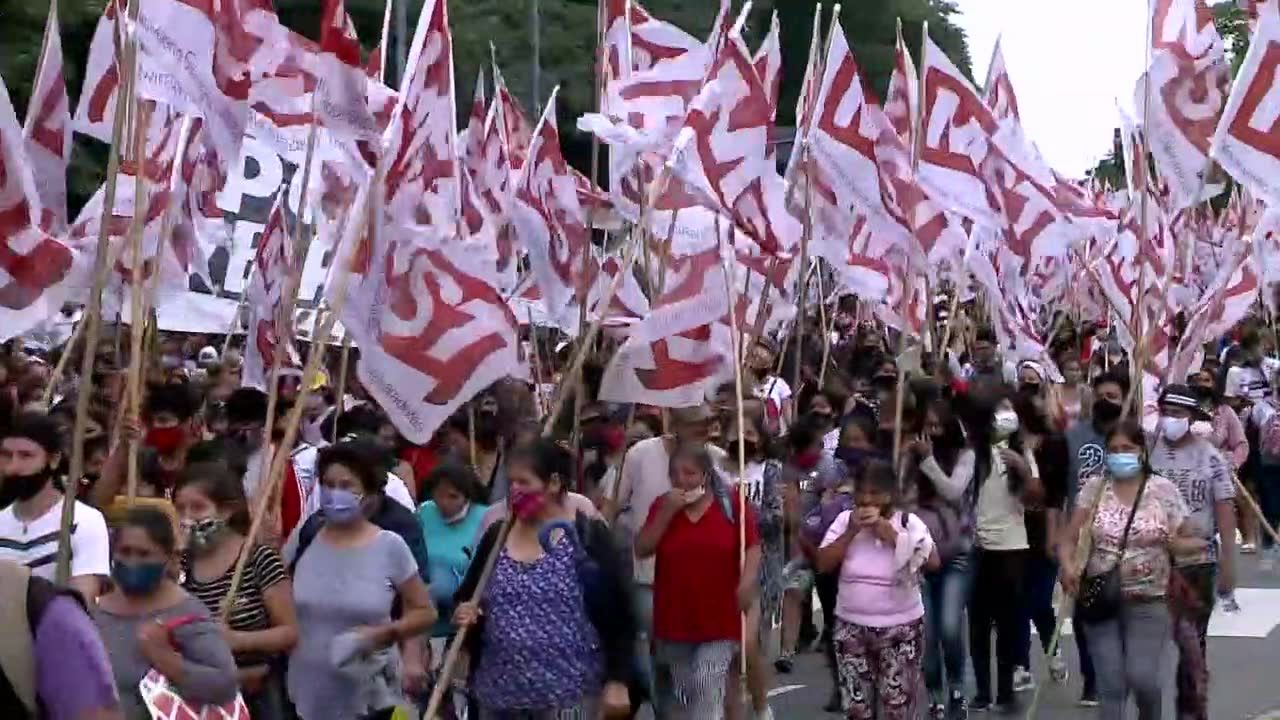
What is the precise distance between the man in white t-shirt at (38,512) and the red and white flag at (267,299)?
5.42 meters

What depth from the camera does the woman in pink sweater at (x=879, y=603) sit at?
9.25m

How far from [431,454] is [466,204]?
287 cm

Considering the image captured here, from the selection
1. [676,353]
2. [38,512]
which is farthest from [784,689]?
[38,512]

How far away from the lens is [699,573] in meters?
8.87

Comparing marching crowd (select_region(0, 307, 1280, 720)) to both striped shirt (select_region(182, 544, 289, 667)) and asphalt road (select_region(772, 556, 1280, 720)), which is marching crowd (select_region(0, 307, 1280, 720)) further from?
asphalt road (select_region(772, 556, 1280, 720))

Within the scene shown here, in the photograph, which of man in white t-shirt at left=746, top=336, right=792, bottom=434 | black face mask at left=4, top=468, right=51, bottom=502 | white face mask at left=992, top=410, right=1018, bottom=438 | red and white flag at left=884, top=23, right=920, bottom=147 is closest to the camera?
black face mask at left=4, top=468, right=51, bottom=502

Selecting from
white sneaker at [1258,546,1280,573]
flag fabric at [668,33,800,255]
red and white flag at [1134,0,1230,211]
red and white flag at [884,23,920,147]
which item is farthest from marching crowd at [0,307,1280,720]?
Result: white sneaker at [1258,546,1280,573]

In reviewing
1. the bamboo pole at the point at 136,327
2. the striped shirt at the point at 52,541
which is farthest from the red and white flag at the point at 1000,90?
the striped shirt at the point at 52,541

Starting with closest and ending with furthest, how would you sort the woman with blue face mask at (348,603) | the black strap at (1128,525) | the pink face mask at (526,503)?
the woman with blue face mask at (348,603), the pink face mask at (526,503), the black strap at (1128,525)

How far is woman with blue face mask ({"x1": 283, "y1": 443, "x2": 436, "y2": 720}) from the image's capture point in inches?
292

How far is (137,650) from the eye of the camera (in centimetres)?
595

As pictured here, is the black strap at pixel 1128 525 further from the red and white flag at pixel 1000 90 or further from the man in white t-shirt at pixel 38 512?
the red and white flag at pixel 1000 90

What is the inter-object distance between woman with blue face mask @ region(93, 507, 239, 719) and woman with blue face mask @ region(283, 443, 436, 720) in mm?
1361

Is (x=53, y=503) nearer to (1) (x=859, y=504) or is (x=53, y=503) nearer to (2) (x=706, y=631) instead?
(2) (x=706, y=631)
